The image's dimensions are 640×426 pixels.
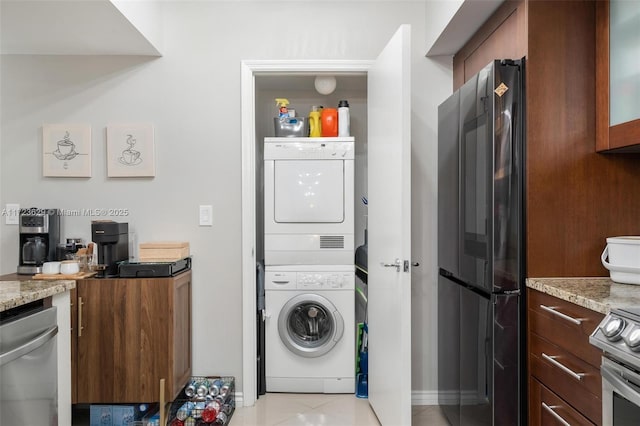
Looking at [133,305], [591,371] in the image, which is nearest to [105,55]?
[133,305]

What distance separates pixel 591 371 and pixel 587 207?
0.73 meters

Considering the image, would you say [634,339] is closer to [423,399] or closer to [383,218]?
[383,218]

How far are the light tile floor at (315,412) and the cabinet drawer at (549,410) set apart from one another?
0.94 m

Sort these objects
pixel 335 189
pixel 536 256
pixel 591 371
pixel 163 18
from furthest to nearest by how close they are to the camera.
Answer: pixel 335 189
pixel 163 18
pixel 536 256
pixel 591 371

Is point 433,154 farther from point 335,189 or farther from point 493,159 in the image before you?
point 493,159

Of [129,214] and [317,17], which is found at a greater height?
[317,17]

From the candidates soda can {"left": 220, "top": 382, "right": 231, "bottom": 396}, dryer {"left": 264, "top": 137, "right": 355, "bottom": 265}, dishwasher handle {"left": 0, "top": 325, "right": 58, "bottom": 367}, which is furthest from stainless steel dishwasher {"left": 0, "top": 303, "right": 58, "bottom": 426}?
dryer {"left": 264, "top": 137, "right": 355, "bottom": 265}

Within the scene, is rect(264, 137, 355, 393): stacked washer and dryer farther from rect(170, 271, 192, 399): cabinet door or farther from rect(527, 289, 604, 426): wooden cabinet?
rect(527, 289, 604, 426): wooden cabinet

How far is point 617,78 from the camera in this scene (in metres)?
1.65

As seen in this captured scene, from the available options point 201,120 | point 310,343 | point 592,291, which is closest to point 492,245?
point 592,291

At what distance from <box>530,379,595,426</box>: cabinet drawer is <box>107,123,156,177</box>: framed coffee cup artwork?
2353 mm

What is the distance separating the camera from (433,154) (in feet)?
8.99

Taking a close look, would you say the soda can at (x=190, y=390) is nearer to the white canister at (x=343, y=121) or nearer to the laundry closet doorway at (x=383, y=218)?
the laundry closet doorway at (x=383, y=218)

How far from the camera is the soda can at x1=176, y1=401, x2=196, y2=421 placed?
7.95 feet
